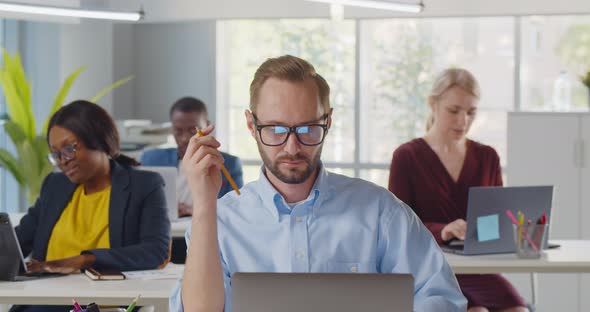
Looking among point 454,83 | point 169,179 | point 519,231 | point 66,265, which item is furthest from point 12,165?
A: point 519,231

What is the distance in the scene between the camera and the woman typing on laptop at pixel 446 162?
14.8 ft

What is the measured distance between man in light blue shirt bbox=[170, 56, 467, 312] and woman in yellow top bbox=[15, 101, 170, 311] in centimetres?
154

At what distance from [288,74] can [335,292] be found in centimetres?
69

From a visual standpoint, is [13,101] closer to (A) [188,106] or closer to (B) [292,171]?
(A) [188,106]

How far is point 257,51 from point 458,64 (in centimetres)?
188

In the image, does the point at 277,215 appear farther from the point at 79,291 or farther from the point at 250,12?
the point at 250,12

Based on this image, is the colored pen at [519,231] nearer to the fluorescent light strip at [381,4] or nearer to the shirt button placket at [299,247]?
the fluorescent light strip at [381,4]

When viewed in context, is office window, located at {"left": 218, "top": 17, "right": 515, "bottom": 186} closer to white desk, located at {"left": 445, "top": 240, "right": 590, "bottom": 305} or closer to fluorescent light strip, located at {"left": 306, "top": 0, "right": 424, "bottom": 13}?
fluorescent light strip, located at {"left": 306, "top": 0, "right": 424, "bottom": 13}

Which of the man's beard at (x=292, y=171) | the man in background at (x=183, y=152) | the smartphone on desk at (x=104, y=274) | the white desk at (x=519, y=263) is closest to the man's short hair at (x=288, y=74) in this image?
the man's beard at (x=292, y=171)

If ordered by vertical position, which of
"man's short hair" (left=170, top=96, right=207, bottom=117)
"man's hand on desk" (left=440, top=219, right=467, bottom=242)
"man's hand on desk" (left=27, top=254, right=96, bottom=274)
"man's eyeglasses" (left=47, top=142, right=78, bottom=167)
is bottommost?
"man's hand on desk" (left=27, top=254, right=96, bottom=274)

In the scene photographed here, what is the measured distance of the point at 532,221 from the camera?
13.9 feet

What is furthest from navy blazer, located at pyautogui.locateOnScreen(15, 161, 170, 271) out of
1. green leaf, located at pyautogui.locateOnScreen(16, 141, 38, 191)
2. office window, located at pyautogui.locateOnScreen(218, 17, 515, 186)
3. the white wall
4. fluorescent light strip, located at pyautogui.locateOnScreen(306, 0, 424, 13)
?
office window, located at pyautogui.locateOnScreen(218, 17, 515, 186)

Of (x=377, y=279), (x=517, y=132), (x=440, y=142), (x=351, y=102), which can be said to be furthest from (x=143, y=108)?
(x=377, y=279)

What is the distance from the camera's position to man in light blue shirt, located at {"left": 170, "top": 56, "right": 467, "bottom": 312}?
231cm
